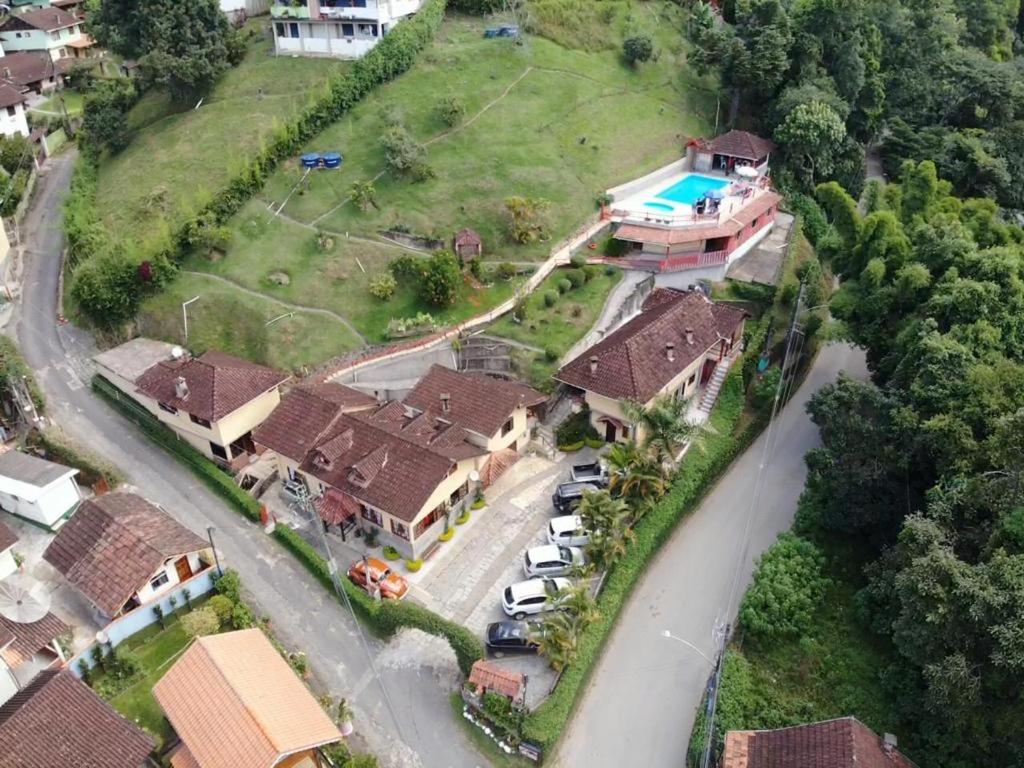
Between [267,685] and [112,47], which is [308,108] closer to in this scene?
[112,47]

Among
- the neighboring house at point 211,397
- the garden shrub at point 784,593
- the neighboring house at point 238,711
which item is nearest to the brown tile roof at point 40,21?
the neighboring house at point 211,397

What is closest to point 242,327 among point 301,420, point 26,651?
point 301,420

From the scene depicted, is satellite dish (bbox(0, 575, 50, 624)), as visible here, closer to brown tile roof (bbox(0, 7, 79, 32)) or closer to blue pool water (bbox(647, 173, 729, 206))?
blue pool water (bbox(647, 173, 729, 206))

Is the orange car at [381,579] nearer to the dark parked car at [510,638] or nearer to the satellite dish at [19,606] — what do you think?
the dark parked car at [510,638]

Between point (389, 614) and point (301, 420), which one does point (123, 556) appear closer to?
point (301, 420)

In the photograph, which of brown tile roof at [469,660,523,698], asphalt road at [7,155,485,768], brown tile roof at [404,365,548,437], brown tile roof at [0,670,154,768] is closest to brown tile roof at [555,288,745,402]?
brown tile roof at [404,365,548,437]

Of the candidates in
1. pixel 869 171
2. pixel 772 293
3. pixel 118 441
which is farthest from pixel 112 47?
pixel 869 171
